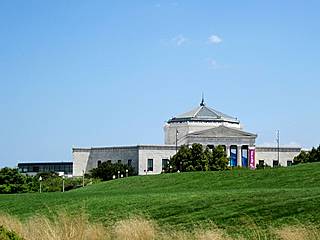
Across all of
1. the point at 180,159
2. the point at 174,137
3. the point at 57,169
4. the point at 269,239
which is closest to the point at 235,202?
the point at 269,239

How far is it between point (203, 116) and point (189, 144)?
846 inches

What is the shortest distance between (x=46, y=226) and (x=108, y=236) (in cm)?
139

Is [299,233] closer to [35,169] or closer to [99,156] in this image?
[99,156]

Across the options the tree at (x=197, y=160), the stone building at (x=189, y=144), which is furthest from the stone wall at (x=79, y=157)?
the tree at (x=197, y=160)

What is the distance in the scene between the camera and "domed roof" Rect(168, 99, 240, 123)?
160m

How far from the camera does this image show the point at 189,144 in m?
143

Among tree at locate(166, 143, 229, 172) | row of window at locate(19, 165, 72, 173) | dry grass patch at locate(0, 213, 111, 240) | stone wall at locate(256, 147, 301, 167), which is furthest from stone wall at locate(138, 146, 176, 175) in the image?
dry grass patch at locate(0, 213, 111, 240)

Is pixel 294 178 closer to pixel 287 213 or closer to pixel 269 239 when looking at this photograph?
pixel 287 213

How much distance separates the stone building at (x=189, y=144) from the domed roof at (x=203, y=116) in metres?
2.26

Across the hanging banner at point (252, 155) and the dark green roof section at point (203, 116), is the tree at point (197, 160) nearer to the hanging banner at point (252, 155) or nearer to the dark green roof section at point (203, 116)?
the hanging banner at point (252, 155)

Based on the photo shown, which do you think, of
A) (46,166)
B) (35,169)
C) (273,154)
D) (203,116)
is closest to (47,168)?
(46,166)

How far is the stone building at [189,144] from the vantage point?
5645 inches

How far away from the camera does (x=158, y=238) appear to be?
15664 mm

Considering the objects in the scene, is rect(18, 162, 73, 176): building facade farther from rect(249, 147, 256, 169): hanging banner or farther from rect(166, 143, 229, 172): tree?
rect(166, 143, 229, 172): tree
